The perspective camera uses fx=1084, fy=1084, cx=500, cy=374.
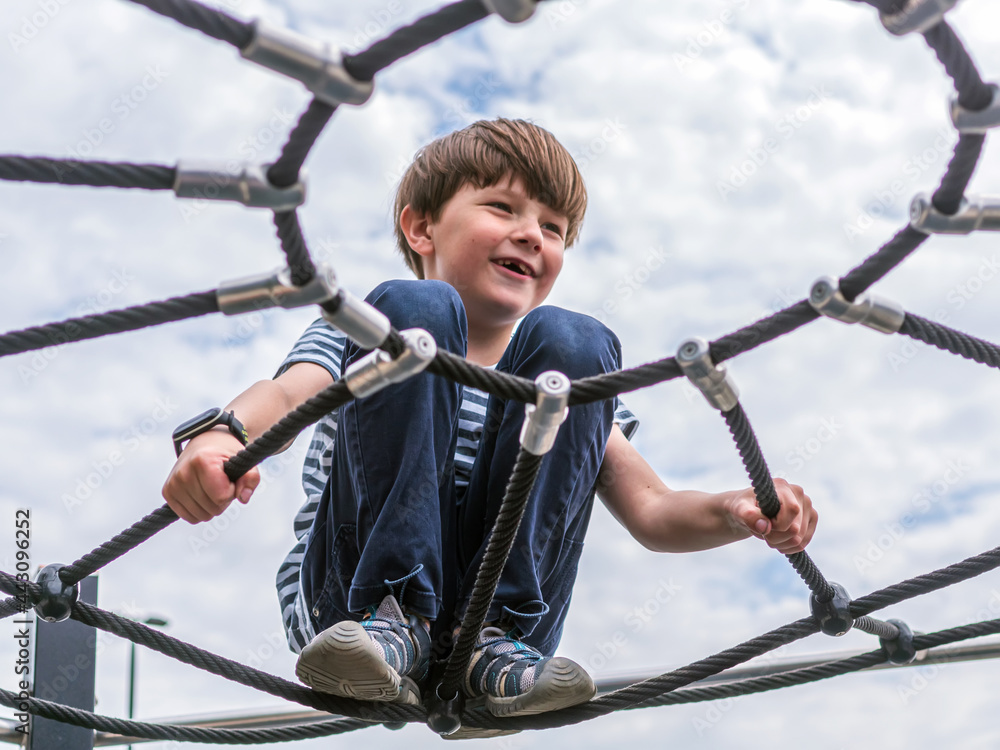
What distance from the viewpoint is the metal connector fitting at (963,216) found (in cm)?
74

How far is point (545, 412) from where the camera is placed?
879mm

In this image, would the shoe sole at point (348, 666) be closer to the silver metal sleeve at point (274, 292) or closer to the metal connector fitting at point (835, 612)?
the silver metal sleeve at point (274, 292)

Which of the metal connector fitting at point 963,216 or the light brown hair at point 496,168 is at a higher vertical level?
the light brown hair at point 496,168

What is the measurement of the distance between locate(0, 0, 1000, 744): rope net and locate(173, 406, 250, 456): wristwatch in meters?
0.07

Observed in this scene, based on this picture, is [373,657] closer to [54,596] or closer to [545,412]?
[545,412]

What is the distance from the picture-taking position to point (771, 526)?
3.24ft

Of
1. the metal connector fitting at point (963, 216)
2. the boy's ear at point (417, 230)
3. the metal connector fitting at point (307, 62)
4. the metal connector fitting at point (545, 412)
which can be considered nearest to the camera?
the metal connector fitting at point (307, 62)

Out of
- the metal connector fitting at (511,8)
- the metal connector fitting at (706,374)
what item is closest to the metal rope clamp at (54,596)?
the metal connector fitting at (706,374)

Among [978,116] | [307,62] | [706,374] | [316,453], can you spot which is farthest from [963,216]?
[316,453]

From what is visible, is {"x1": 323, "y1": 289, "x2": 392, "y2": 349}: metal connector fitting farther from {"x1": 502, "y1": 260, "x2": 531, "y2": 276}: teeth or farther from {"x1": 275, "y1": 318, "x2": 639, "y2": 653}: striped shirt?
{"x1": 502, "y1": 260, "x2": 531, "y2": 276}: teeth

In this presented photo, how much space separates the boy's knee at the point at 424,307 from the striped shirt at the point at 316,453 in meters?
→ 0.17

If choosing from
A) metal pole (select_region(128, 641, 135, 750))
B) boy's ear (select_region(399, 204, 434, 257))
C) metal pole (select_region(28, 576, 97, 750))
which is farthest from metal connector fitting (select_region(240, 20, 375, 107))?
metal pole (select_region(128, 641, 135, 750))

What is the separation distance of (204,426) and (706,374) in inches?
17.2

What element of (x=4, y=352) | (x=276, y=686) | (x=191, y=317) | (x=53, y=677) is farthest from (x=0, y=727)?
(x=191, y=317)
